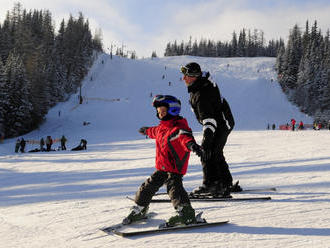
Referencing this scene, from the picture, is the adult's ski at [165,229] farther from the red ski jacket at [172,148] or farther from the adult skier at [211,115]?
the adult skier at [211,115]

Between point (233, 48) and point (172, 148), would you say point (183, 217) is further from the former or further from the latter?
point (233, 48)

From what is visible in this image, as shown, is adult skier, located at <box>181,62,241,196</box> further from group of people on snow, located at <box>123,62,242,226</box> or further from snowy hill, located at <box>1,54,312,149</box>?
snowy hill, located at <box>1,54,312,149</box>

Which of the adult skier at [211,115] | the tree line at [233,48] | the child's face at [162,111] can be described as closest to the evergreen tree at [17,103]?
the adult skier at [211,115]

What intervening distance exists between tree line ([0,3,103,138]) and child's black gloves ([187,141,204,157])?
33495 mm

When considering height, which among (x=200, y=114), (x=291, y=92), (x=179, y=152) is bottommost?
(x=179, y=152)

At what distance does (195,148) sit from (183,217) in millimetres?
717

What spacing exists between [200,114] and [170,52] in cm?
12276

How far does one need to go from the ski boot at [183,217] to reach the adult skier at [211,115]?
1.09 metres

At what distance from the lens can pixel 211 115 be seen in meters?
3.52

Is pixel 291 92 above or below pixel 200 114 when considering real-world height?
above

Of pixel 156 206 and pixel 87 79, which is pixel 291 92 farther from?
pixel 156 206

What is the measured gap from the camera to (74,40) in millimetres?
71688

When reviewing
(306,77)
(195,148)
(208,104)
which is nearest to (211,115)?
(208,104)

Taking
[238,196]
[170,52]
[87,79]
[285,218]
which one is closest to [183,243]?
[285,218]
